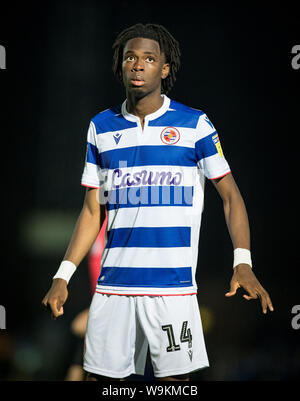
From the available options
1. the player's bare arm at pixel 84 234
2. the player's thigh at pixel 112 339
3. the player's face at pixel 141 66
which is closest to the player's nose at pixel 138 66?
the player's face at pixel 141 66

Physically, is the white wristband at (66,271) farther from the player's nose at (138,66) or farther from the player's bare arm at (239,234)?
the player's nose at (138,66)

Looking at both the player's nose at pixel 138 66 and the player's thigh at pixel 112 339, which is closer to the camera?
the player's thigh at pixel 112 339

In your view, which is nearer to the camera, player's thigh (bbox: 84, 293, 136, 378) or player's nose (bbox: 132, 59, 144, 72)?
player's thigh (bbox: 84, 293, 136, 378)

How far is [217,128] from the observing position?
3764 millimetres

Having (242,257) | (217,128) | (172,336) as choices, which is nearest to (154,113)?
(242,257)

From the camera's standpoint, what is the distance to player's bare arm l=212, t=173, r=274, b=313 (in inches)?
80.0

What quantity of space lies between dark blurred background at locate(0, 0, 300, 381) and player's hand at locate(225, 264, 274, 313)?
1.52 metres

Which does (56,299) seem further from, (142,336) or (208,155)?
(208,155)

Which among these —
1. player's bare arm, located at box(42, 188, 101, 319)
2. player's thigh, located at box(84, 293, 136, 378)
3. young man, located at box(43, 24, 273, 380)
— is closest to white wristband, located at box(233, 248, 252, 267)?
young man, located at box(43, 24, 273, 380)

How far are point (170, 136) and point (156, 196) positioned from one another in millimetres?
288

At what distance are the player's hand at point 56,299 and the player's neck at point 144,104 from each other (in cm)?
85

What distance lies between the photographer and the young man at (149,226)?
212cm

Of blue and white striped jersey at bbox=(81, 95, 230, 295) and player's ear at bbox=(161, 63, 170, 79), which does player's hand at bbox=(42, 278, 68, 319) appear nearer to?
blue and white striped jersey at bbox=(81, 95, 230, 295)

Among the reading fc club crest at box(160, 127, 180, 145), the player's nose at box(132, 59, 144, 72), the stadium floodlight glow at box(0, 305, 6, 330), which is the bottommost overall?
the stadium floodlight glow at box(0, 305, 6, 330)
